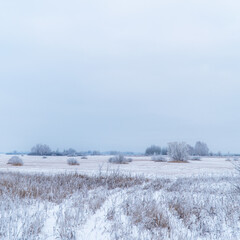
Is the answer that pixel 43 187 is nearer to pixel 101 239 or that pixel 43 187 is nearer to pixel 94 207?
pixel 94 207

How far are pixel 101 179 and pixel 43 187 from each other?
352 cm

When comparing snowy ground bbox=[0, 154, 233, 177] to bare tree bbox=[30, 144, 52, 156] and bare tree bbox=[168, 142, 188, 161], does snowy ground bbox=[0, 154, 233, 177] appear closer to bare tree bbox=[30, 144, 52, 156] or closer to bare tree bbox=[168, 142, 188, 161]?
bare tree bbox=[168, 142, 188, 161]

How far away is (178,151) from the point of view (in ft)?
117

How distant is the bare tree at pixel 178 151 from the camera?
35.3 m

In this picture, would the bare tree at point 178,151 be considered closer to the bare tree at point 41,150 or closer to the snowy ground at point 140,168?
the snowy ground at point 140,168

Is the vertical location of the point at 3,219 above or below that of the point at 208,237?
above

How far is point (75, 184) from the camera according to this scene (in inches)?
402

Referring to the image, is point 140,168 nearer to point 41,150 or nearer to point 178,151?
point 178,151

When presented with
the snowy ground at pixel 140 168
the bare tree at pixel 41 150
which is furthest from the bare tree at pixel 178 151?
the bare tree at pixel 41 150

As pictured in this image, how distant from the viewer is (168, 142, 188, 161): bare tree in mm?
35281

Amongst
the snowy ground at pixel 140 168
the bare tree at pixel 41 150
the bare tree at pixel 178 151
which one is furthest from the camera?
the bare tree at pixel 41 150

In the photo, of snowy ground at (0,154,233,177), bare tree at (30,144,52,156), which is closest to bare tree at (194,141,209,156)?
bare tree at (30,144,52,156)

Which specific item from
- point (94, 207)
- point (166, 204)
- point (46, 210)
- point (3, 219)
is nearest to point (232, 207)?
point (166, 204)

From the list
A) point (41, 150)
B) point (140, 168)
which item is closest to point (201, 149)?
point (41, 150)
